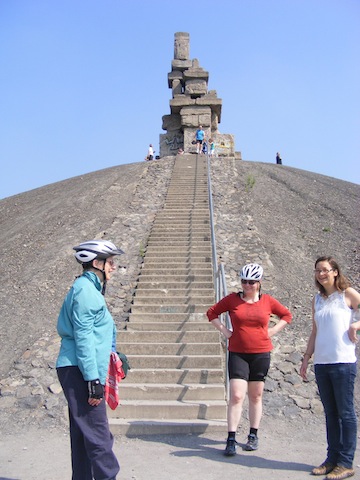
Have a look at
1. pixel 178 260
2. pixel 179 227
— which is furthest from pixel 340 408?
pixel 179 227

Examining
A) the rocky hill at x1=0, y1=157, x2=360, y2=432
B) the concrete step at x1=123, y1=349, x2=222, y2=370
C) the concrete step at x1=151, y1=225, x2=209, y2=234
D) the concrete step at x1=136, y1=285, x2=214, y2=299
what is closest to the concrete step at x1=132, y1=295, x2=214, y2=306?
the concrete step at x1=136, y1=285, x2=214, y2=299

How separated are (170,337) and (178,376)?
3.20ft

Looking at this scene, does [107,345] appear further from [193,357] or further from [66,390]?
[193,357]

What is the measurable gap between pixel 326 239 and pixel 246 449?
25.2ft

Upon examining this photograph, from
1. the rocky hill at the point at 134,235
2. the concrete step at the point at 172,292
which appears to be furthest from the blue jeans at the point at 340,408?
the concrete step at the point at 172,292

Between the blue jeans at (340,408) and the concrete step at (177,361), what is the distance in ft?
8.46

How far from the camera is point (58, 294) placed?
9.30 metres

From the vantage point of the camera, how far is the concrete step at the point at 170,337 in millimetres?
7527

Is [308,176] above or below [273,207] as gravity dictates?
above

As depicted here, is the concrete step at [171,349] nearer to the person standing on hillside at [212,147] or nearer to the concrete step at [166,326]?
the concrete step at [166,326]

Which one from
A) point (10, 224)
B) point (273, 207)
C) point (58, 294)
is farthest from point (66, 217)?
point (273, 207)

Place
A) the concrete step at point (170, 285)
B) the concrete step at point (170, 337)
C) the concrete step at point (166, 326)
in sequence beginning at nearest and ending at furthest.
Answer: the concrete step at point (170, 337), the concrete step at point (166, 326), the concrete step at point (170, 285)

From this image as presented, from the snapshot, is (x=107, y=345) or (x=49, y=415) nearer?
(x=107, y=345)

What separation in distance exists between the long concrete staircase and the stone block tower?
40.7 ft
